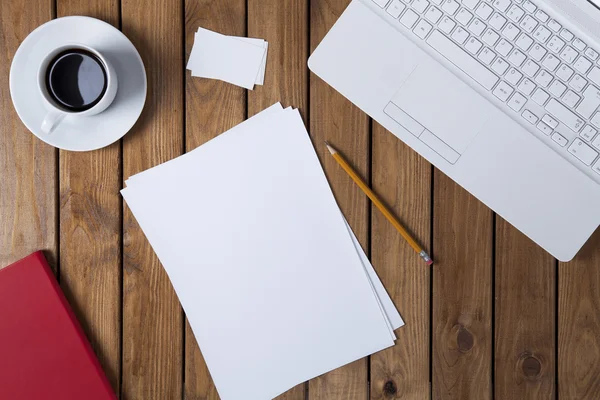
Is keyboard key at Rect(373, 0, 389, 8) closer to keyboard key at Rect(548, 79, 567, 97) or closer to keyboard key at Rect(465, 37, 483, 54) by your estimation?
keyboard key at Rect(465, 37, 483, 54)

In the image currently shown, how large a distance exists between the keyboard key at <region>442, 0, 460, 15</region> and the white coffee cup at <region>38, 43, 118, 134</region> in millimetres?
388

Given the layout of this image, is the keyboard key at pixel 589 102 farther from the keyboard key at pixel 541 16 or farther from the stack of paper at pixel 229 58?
the stack of paper at pixel 229 58

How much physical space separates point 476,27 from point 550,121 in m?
0.14

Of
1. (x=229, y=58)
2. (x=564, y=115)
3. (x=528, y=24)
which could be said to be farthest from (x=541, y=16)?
(x=229, y=58)

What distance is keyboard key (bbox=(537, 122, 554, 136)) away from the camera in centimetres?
65

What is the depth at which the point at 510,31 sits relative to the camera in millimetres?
646

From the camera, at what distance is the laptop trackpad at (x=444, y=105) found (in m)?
0.66

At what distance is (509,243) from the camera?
696 millimetres

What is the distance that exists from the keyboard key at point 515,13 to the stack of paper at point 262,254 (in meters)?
0.27

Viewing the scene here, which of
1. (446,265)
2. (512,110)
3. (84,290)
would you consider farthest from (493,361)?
(84,290)

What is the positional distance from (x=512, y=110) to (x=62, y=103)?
0.52 m

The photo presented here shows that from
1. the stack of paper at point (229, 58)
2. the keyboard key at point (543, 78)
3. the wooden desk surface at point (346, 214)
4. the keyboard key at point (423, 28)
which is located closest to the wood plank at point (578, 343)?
the wooden desk surface at point (346, 214)

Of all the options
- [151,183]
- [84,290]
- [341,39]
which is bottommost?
[84,290]

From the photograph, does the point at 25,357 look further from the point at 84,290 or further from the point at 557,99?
the point at 557,99
